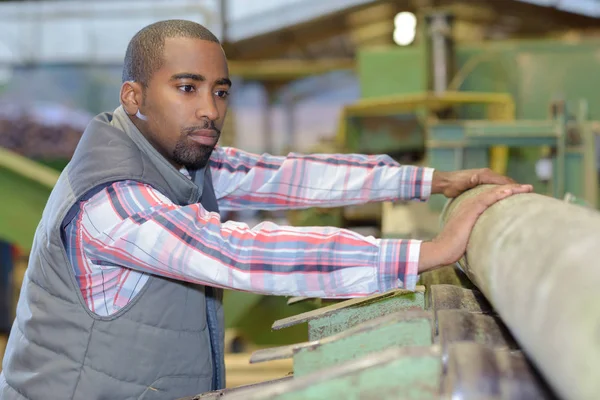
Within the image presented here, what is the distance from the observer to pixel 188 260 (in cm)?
100

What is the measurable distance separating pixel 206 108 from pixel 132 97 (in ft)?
0.54

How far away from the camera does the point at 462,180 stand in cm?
146

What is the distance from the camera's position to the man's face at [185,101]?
1187mm

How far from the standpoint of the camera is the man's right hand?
3.28 ft

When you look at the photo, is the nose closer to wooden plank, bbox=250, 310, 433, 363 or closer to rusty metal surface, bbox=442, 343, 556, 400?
wooden plank, bbox=250, 310, 433, 363

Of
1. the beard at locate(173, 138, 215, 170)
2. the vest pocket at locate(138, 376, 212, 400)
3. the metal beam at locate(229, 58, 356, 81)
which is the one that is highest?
the metal beam at locate(229, 58, 356, 81)

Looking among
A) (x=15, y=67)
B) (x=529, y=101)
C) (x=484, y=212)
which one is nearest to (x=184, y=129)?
(x=484, y=212)

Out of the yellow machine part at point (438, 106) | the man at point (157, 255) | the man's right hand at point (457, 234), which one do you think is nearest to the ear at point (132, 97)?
the man at point (157, 255)

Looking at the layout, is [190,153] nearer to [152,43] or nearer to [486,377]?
[152,43]

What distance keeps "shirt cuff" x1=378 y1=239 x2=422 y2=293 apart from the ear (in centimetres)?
56

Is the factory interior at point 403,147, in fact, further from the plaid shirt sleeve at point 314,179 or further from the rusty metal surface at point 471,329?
the plaid shirt sleeve at point 314,179

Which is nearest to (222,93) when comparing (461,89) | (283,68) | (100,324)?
(100,324)

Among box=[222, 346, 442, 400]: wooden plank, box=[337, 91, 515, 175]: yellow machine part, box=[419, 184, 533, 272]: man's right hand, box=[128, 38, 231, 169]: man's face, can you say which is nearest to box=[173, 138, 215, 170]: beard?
box=[128, 38, 231, 169]: man's face

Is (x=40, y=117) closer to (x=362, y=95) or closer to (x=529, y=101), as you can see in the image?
(x=362, y=95)
